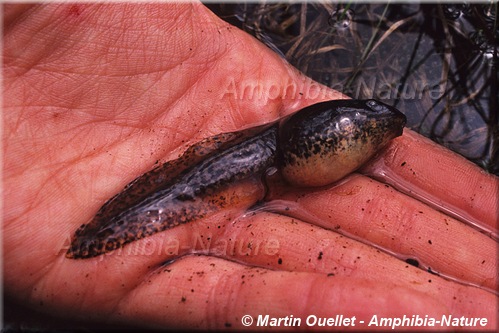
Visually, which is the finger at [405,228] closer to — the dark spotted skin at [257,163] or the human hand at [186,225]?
the human hand at [186,225]

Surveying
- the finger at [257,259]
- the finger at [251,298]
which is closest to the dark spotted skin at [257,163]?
the finger at [257,259]

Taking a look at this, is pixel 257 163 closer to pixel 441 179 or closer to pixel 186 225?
pixel 186 225

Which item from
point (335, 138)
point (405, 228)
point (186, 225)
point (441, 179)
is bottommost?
point (186, 225)

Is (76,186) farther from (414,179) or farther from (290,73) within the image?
(414,179)

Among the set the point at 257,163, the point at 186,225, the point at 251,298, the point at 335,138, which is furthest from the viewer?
the point at 257,163

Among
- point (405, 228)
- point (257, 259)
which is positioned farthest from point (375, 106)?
point (257, 259)

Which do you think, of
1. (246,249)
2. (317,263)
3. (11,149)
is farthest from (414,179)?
(11,149)
